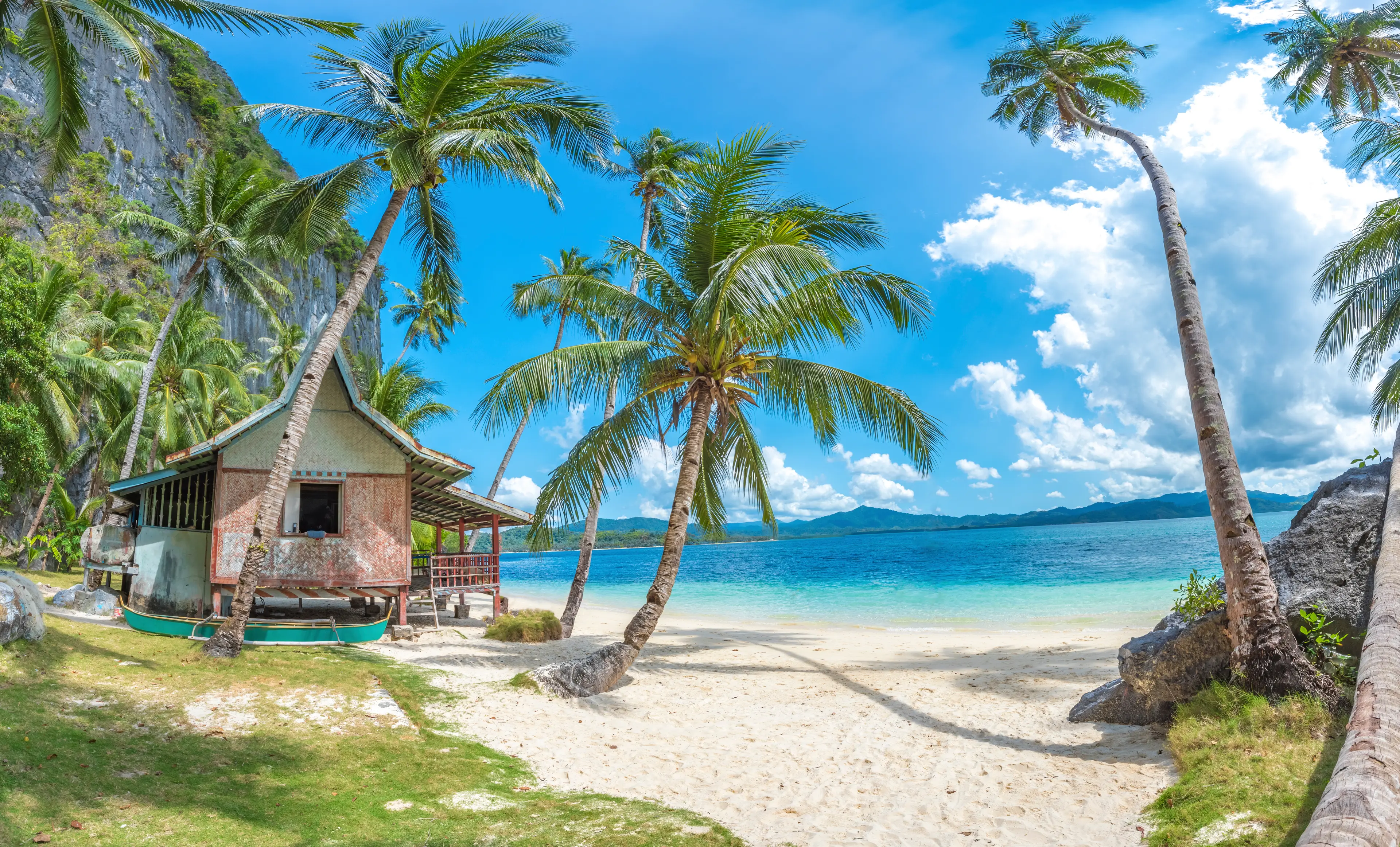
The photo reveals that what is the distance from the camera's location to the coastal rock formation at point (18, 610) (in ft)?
23.5

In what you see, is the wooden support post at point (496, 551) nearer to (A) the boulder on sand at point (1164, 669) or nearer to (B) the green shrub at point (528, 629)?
(B) the green shrub at point (528, 629)

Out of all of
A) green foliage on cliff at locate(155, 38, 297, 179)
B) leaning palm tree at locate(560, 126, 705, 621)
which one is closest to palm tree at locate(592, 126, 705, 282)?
leaning palm tree at locate(560, 126, 705, 621)

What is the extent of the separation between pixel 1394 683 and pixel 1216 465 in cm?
232

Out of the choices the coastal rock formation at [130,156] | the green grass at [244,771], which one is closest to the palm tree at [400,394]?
the coastal rock formation at [130,156]

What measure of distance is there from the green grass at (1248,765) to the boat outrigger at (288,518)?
36.5ft

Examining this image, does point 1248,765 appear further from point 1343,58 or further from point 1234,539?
point 1343,58

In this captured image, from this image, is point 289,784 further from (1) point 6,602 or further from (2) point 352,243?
(2) point 352,243

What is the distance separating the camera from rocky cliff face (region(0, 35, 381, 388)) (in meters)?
30.7

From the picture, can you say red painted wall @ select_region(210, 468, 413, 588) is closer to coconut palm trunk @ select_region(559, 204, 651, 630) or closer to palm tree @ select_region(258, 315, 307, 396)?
coconut palm trunk @ select_region(559, 204, 651, 630)

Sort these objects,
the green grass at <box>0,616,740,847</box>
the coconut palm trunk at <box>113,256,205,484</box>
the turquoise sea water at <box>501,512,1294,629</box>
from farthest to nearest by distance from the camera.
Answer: the turquoise sea water at <box>501,512,1294,629</box> < the coconut palm trunk at <box>113,256,205,484</box> < the green grass at <box>0,616,740,847</box>

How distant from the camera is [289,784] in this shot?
18.8ft

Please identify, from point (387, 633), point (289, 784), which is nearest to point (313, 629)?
point (387, 633)

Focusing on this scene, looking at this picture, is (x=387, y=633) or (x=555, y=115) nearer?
(x=555, y=115)

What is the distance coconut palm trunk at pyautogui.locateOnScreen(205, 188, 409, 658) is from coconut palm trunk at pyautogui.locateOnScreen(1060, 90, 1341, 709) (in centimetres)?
960
